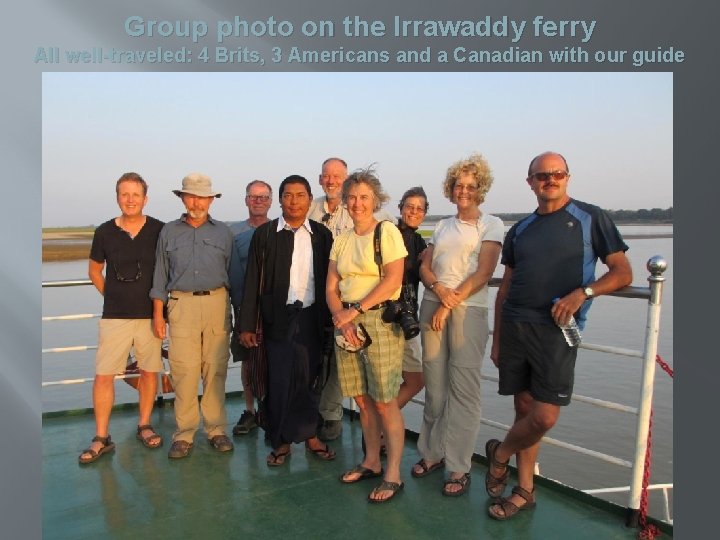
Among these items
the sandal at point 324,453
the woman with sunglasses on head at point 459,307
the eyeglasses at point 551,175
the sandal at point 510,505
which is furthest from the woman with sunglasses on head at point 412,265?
the eyeglasses at point 551,175

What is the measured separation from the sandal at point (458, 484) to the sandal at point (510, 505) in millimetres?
196

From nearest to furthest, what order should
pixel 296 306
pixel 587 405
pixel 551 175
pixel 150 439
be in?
pixel 551 175 < pixel 296 306 < pixel 150 439 < pixel 587 405


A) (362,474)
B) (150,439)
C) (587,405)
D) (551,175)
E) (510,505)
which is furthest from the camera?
(587,405)

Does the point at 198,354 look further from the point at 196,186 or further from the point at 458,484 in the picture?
the point at 458,484

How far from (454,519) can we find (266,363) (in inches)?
54.6

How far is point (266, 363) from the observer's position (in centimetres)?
351

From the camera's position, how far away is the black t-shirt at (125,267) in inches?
139

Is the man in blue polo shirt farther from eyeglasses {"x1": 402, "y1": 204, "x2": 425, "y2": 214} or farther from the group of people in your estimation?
eyeglasses {"x1": 402, "y1": 204, "x2": 425, "y2": 214}

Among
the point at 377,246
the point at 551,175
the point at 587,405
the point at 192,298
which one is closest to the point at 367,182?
the point at 377,246

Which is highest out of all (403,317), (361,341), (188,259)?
(188,259)

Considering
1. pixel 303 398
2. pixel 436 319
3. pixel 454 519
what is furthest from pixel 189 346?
pixel 454 519

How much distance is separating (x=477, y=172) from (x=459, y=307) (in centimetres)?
67

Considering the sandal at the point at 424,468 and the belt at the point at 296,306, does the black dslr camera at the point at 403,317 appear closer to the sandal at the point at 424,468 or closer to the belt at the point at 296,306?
the belt at the point at 296,306

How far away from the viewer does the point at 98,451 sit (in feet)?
11.9
